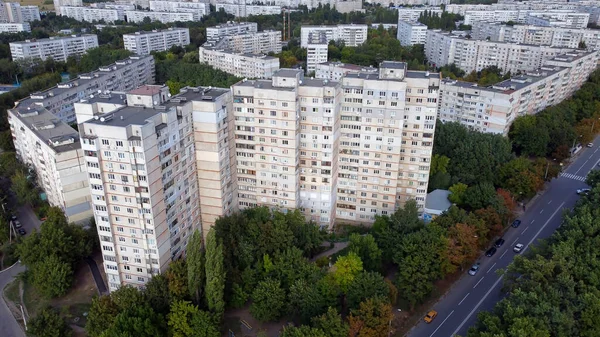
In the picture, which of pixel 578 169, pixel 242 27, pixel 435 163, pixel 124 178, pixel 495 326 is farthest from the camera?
pixel 242 27

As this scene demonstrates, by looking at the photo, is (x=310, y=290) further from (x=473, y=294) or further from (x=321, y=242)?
(x=473, y=294)

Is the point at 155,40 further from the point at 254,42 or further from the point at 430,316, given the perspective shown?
the point at 430,316

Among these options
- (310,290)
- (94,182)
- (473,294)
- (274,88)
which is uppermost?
(274,88)

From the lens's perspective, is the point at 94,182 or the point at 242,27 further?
the point at 242,27

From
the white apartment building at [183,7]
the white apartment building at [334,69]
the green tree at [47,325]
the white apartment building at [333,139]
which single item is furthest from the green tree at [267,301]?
the white apartment building at [183,7]

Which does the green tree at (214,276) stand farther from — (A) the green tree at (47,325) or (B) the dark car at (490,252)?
(B) the dark car at (490,252)

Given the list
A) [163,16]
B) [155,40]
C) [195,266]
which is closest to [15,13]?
[163,16]

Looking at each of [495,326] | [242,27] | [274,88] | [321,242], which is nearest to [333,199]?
[321,242]
